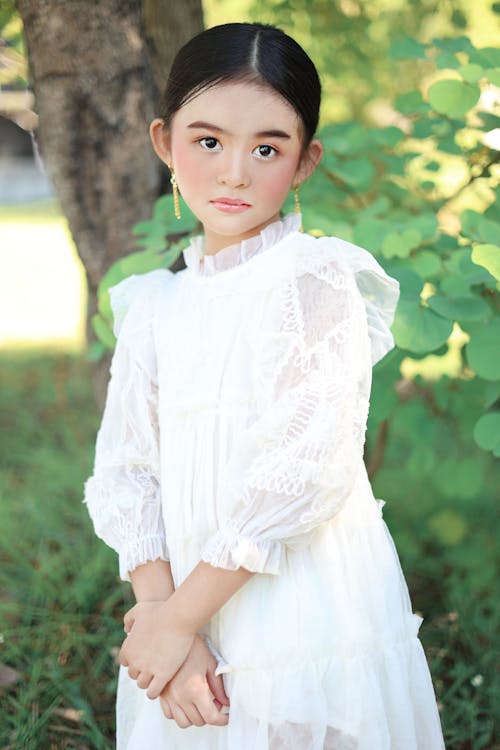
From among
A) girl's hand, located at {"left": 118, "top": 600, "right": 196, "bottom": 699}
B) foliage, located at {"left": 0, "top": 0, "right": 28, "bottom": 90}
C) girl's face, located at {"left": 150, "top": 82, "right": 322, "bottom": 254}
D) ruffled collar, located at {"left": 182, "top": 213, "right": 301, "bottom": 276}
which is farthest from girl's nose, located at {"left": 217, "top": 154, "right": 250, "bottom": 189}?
foliage, located at {"left": 0, "top": 0, "right": 28, "bottom": 90}

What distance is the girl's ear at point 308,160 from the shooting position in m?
1.74

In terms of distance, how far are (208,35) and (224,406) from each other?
75cm

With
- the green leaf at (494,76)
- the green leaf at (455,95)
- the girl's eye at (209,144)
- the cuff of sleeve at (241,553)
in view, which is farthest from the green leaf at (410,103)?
the cuff of sleeve at (241,553)

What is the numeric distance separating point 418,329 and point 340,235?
0.36 m

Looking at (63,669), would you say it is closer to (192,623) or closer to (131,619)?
(131,619)

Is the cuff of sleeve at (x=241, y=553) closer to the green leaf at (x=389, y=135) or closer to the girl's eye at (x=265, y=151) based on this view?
the girl's eye at (x=265, y=151)

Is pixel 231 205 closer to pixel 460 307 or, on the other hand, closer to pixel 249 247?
pixel 249 247

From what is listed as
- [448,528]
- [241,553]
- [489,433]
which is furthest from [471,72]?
[448,528]

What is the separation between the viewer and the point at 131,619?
166cm

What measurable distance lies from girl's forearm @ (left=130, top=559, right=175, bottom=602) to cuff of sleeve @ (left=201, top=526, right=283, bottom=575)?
21 centimetres

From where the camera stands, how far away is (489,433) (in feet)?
6.47

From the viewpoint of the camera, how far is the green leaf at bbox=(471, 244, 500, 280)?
5.39ft

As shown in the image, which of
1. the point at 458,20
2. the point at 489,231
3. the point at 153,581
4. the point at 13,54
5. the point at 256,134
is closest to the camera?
the point at 256,134

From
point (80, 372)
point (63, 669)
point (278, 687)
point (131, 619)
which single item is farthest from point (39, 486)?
point (278, 687)
